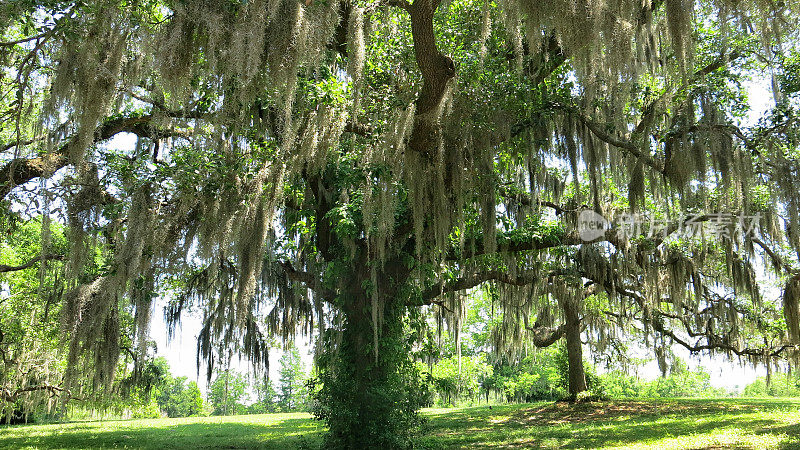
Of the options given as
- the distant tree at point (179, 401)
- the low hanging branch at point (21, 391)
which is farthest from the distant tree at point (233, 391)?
the low hanging branch at point (21, 391)

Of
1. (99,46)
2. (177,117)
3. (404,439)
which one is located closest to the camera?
(99,46)

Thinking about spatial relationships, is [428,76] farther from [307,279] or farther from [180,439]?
[180,439]

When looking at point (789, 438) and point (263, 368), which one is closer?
point (789, 438)

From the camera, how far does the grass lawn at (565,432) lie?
8.31m

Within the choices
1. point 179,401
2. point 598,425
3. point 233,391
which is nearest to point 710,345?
point 598,425

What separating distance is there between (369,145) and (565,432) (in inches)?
247

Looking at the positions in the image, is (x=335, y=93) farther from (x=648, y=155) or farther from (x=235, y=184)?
(x=648, y=155)

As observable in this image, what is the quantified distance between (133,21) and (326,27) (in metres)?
2.25

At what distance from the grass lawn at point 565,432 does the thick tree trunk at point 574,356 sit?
75cm

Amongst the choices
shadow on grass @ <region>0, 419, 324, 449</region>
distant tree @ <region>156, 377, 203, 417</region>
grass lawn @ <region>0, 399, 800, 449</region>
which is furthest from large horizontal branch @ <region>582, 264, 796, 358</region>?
distant tree @ <region>156, 377, 203, 417</region>

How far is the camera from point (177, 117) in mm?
8555

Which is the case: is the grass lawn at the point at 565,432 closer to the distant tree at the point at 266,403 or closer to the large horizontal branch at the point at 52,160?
the large horizontal branch at the point at 52,160

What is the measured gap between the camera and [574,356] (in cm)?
1501

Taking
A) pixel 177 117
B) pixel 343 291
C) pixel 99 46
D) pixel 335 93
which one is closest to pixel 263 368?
pixel 343 291
